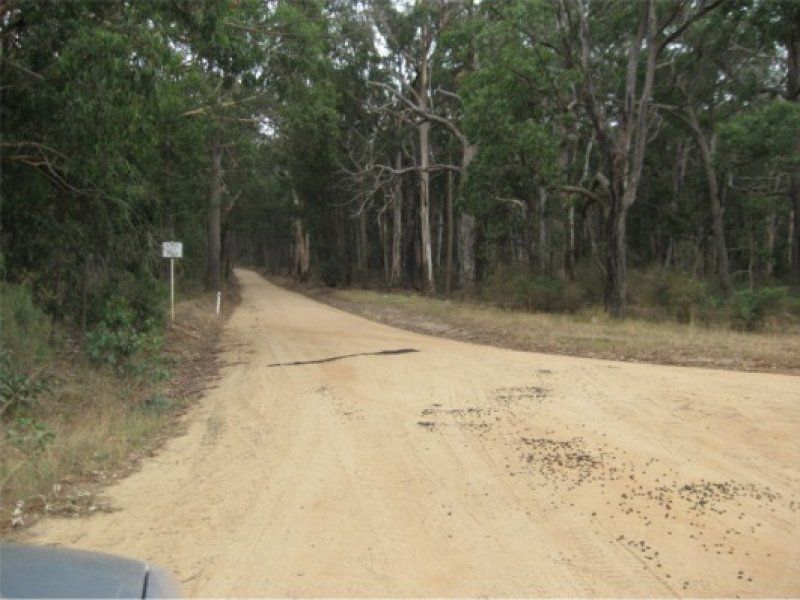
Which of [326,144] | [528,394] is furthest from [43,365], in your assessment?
[326,144]

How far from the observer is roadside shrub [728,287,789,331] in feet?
61.1

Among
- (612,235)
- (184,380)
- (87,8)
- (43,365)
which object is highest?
(87,8)

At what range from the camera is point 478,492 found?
596cm

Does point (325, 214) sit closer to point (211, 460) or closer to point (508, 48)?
point (508, 48)

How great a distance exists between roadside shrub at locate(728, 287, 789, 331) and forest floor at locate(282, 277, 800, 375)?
30.9 inches

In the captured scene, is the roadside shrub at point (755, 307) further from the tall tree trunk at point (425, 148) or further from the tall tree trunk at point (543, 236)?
the tall tree trunk at point (425, 148)

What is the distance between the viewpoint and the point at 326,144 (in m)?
37.9

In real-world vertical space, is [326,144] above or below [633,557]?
above

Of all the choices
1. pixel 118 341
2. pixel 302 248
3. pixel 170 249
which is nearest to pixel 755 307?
pixel 170 249

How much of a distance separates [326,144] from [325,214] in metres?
12.1

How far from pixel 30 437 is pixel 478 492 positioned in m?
4.45

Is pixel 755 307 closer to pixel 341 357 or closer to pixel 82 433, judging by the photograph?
pixel 341 357

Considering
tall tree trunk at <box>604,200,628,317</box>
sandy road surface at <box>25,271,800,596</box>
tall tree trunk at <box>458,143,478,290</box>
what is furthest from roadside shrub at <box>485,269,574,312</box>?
sandy road surface at <box>25,271,800,596</box>

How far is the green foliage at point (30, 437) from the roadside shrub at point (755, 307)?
17.3m
